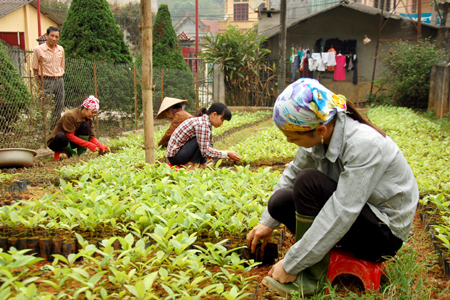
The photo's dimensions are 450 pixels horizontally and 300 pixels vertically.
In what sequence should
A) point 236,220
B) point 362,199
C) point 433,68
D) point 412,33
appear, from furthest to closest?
point 412,33 → point 433,68 → point 236,220 → point 362,199

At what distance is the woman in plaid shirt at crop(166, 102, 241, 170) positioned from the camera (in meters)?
4.83

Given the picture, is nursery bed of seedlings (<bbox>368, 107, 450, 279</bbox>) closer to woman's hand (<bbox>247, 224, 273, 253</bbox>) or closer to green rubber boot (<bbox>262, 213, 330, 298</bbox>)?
green rubber boot (<bbox>262, 213, 330, 298</bbox>)

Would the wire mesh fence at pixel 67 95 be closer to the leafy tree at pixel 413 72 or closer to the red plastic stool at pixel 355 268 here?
the red plastic stool at pixel 355 268

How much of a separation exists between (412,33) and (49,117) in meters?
15.0

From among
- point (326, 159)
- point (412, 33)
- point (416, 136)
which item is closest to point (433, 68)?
point (412, 33)

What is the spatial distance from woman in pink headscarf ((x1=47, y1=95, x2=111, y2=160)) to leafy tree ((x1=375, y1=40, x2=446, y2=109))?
A: 11074mm

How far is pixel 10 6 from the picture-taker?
21719 mm

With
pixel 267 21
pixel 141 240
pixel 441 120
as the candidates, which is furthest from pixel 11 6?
pixel 141 240

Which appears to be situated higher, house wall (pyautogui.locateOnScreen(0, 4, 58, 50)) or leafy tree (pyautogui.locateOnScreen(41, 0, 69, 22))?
leafy tree (pyautogui.locateOnScreen(41, 0, 69, 22))

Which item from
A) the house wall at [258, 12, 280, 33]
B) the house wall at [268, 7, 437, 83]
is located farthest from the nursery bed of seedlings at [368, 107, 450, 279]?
the house wall at [258, 12, 280, 33]

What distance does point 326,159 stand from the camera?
89.2 inches

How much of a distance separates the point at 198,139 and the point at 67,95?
4.66 m

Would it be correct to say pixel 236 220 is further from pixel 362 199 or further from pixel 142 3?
pixel 142 3

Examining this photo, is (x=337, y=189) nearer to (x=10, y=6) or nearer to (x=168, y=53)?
(x=168, y=53)
